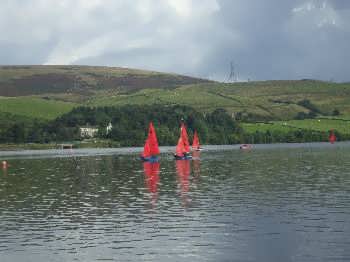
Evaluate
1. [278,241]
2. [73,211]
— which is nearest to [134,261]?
[278,241]

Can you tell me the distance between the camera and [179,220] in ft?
171

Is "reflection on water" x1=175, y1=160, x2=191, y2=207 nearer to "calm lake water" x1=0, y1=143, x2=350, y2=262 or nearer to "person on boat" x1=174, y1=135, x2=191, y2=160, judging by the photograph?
"calm lake water" x1=0, y1=143, x2=350, y2=262

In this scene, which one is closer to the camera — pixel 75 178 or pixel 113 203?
pixel 113 203

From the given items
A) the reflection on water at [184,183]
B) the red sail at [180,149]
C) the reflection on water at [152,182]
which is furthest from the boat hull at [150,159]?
the reflection on water at [184,183]

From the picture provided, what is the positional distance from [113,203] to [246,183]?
24645 mm

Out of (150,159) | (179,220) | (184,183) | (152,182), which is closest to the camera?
(179,220)

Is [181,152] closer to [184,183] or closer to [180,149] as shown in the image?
[180,149]

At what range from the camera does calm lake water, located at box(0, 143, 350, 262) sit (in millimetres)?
40188

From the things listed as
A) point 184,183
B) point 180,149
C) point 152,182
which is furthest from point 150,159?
point 184,183

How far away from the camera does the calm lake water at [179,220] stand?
40.2 m

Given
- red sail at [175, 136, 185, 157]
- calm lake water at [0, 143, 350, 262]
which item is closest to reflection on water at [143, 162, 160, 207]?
calm lake water at [0, 143, 350, 262]

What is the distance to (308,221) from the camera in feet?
164

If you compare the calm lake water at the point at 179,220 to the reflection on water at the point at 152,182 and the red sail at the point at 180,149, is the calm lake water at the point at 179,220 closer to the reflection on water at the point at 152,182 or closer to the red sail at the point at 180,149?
the reflection on water at the point at 152,182

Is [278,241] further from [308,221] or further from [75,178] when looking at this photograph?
[75,178]
